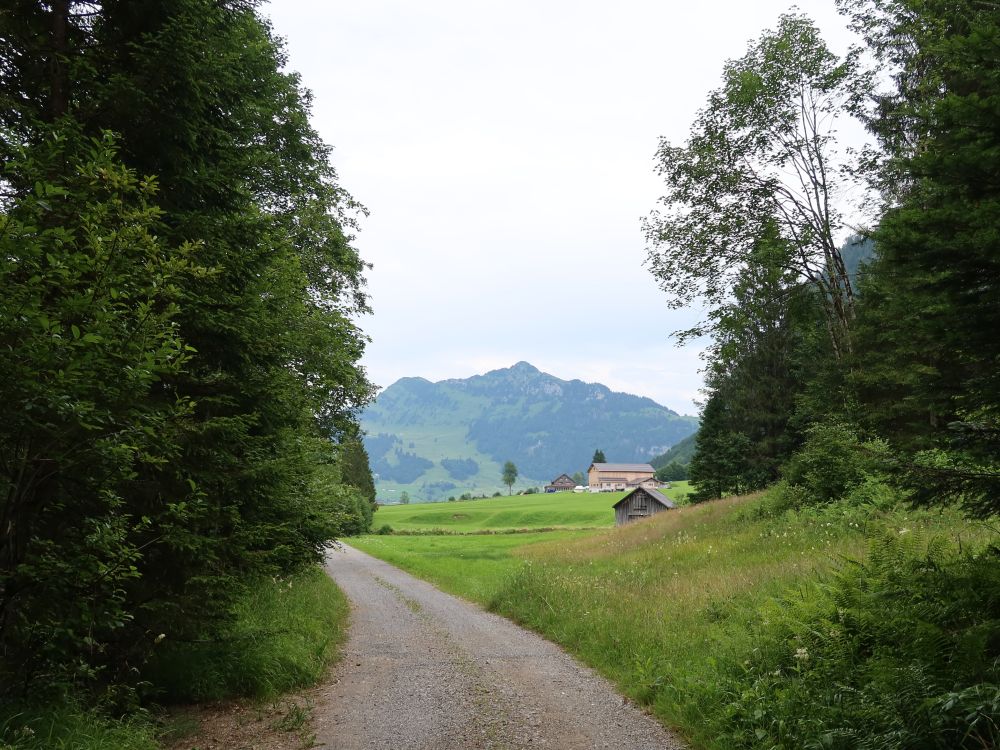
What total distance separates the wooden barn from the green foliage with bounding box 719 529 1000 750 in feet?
205

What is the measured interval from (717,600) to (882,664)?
18.0 feet

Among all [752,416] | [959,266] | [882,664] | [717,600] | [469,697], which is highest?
[959,266]

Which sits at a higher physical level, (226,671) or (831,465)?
(831,465)

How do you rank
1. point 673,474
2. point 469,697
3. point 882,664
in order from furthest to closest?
point 673,474, point 469,697, point 882,664

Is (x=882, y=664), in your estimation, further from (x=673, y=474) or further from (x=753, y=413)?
(x=673, y=474)

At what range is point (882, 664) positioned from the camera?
17.6ft

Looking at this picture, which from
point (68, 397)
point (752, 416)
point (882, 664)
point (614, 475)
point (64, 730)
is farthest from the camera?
point (614, 475)

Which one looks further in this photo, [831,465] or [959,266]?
[831,465]

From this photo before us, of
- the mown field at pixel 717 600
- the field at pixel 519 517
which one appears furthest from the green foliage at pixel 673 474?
→ the mown field at pixel 717 600

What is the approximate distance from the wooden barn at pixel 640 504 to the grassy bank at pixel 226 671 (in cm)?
5849

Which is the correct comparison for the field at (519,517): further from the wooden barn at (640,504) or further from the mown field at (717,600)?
the mown field at (717,600)

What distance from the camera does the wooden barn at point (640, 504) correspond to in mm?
68250

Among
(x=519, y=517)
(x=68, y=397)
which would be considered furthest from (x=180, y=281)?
(x=519, y=517)

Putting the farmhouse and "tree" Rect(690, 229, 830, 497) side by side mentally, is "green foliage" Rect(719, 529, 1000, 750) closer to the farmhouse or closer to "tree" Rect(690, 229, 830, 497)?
"tree" Rect(690, 229, 830, 497)
